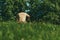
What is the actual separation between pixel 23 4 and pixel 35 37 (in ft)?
168

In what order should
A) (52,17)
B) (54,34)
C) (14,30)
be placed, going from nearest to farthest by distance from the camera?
1. (14,30)
2. (54,34)
3. (52,17)

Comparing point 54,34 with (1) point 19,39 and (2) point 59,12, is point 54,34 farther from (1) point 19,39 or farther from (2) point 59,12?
(2) point 59,12

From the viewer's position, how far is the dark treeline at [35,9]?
51.5 meters

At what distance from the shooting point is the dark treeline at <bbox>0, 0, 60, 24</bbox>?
5147 cm

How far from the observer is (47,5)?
53188mm

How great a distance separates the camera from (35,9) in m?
56.8

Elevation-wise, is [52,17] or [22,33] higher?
[22,33]

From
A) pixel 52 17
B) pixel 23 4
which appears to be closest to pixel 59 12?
pixel 52 17

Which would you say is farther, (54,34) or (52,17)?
(52,17)

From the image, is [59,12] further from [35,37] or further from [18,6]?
[35,37]

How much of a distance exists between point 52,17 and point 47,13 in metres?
2.20

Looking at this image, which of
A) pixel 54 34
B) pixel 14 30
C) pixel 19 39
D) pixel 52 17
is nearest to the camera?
pixel 19 39

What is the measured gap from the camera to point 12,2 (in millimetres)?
54344

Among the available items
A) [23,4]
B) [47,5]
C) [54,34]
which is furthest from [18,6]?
[54,34]
